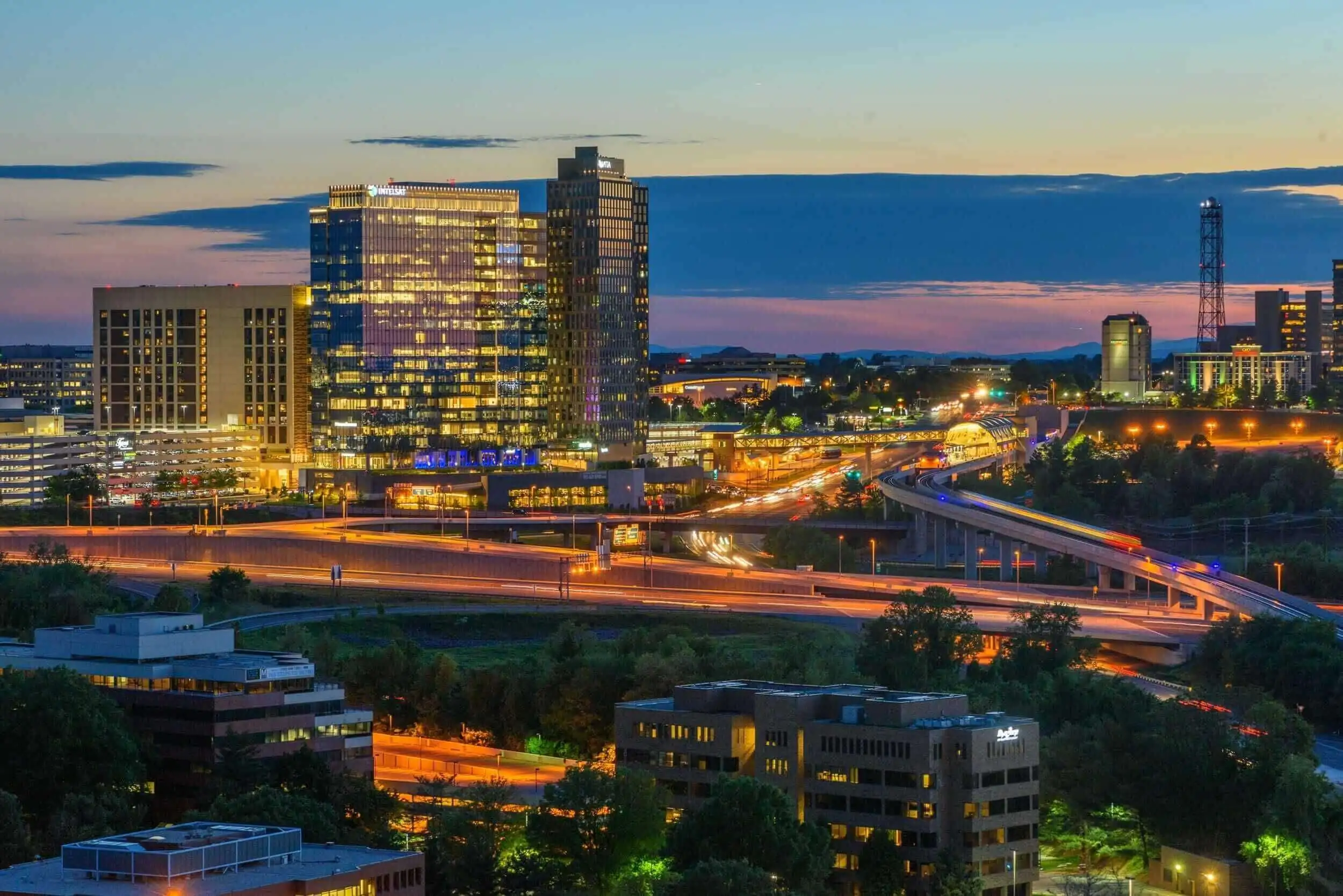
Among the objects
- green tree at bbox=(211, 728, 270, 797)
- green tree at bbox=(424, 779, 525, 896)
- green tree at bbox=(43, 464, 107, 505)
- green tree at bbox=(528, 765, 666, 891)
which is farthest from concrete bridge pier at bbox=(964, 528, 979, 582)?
green tree at bbox=(528, 765, 666, 891)

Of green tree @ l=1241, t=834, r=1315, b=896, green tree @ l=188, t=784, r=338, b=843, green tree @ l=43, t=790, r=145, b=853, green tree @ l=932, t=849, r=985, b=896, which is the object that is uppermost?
green tree @ l=188, t=784, r=338, b=843

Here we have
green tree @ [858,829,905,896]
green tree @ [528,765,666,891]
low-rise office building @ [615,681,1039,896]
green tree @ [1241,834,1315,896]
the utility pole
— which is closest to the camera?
green tree @ [528,765,666,891]

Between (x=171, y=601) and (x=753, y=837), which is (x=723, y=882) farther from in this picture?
(x=171, y=601)

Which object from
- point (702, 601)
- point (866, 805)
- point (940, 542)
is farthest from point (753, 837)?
point (940, 542)

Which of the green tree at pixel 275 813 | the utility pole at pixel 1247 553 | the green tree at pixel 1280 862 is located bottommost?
the green tree at pixel 1280 862

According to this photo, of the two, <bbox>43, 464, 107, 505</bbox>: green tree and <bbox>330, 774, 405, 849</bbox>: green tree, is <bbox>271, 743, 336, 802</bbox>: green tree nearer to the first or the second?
<bbox>330, 774, 405, 849</bbox>: green tree

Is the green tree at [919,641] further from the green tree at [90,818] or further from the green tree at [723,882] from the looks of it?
the green tree at [723,882]

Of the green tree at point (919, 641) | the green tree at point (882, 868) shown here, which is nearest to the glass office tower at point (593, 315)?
the green tree at point (919, 641)
